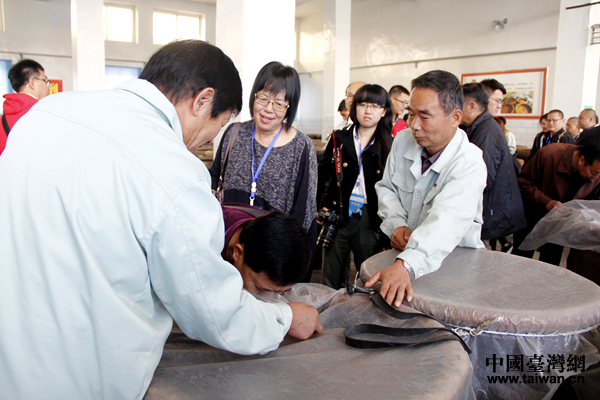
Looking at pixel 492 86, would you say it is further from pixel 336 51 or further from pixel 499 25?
pixel 499 25

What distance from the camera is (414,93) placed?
1.69m

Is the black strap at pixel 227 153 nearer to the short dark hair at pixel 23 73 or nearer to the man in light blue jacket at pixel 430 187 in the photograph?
the man in light blue jacket at pixel 430 187

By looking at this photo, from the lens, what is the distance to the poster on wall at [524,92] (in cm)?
882

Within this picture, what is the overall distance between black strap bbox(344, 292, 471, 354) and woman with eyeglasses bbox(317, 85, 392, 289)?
143 cm

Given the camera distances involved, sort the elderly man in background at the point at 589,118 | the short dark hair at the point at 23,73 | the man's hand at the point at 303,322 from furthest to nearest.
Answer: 1. the elderly man in background at the point at 589,118
2. the short dark hair at the point at 23,73
3. the man's hand at the point at 303,322

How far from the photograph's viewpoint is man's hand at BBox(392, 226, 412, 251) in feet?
5.41

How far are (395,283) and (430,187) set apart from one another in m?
0.63

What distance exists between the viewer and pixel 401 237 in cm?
166

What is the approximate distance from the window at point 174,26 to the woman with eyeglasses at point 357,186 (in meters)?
11.1

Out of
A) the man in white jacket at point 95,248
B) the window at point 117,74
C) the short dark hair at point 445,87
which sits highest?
the window at point 117,74

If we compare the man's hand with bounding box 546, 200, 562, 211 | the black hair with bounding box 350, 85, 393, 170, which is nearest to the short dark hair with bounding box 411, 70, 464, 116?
the black hair with bounding box 350, 85, 393, 170

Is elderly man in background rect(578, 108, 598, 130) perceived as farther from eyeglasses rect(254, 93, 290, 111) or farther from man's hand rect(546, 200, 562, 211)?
eyeglasses rect(254, 93, 290, 111)

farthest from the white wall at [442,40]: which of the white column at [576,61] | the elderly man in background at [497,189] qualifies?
the elderly man in background at [497,189]

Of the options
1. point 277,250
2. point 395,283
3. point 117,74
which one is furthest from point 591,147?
point 117,74
